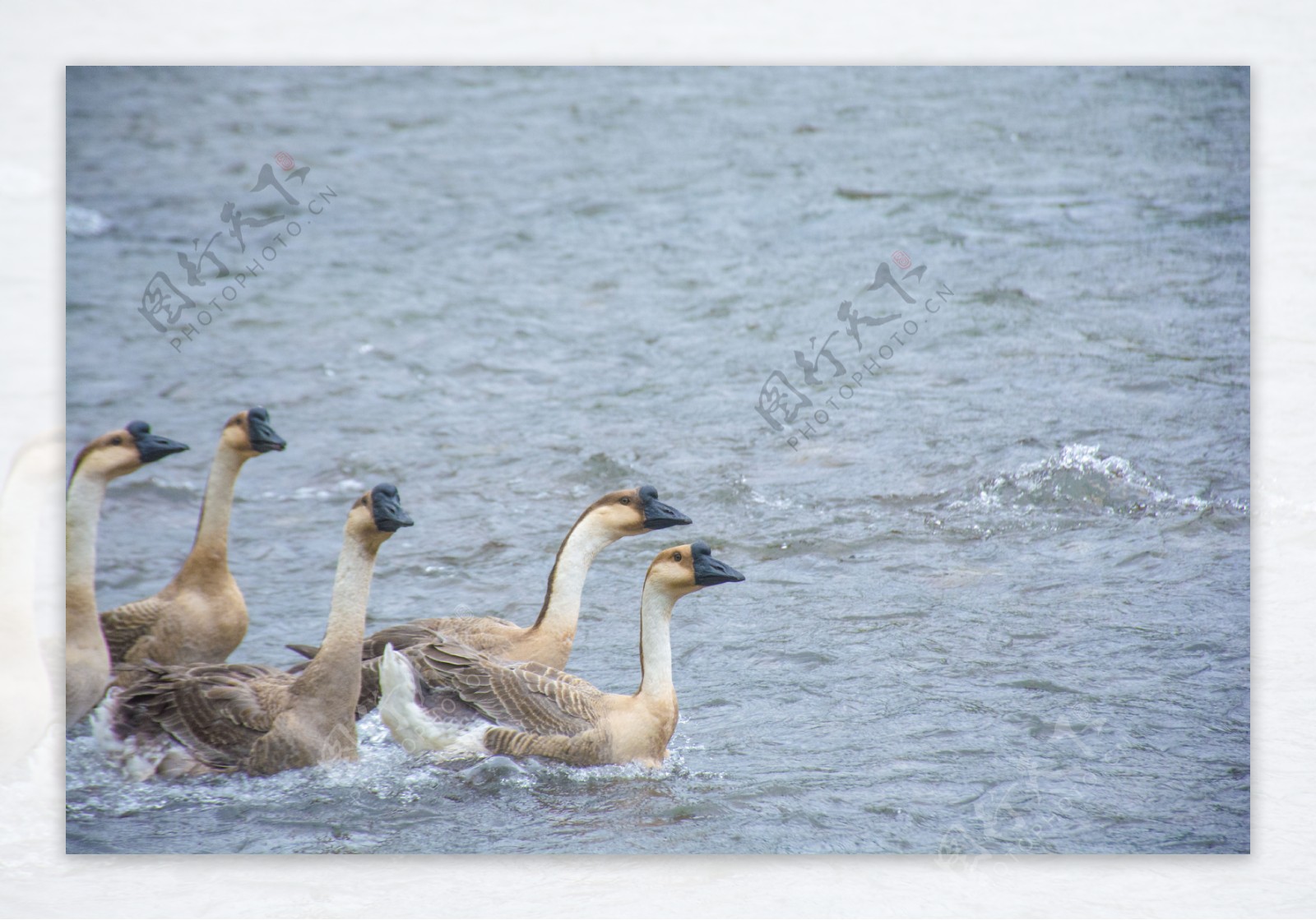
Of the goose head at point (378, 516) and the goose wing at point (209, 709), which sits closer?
the goose head at point (378, 516)

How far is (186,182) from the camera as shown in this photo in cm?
446

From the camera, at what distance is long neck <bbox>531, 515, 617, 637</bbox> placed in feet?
13.2

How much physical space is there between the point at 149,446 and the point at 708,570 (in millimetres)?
1631

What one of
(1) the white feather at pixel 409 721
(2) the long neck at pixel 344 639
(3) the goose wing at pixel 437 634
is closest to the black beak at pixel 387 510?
(2) the long neck at pixel 344 639

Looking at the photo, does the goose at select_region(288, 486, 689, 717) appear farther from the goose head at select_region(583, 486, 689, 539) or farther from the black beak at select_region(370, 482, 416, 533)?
the black beak at select_region(370, 482, 416, 533)

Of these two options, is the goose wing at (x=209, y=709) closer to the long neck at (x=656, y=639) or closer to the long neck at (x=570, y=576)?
the long neck at (x=570, y=576)

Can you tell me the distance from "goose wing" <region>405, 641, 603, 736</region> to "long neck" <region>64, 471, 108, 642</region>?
37.1 inches

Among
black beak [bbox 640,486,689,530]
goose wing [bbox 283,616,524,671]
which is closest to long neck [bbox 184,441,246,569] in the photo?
goose wing [bbox 283,616,524,671]

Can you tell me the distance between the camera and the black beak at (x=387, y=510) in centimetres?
356

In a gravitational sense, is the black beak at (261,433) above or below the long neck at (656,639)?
above

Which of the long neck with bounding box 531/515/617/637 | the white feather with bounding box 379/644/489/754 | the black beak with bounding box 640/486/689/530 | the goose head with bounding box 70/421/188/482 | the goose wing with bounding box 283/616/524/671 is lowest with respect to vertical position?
the white feather with bounding box 379/644/489/754

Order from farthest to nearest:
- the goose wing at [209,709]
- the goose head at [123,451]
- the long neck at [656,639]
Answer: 1. the goose head at [123,451]
2. the long neck at [656,639]
3. the goose wing at [209,709]

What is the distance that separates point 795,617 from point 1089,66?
1812mm

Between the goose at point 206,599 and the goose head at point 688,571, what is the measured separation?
121cm
